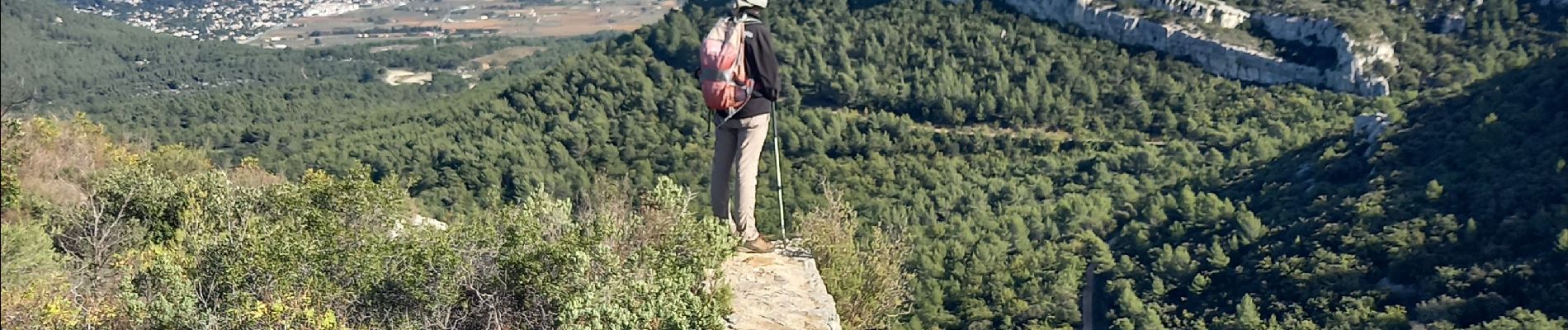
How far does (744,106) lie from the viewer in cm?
750

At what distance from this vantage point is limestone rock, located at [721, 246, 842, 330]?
7.40 metres

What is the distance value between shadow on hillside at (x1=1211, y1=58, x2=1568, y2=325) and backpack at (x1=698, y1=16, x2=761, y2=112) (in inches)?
787

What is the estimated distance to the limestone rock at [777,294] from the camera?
7.40m

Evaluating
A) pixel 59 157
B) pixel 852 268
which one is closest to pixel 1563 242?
pixel 852 268

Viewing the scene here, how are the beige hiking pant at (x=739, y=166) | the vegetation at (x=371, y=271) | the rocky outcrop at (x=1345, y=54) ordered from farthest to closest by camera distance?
the rocky outcrop at (x=1345, y=54) → the beige hiking pant at (x=739, y=166) → the vegetation at (x=371, y=271)

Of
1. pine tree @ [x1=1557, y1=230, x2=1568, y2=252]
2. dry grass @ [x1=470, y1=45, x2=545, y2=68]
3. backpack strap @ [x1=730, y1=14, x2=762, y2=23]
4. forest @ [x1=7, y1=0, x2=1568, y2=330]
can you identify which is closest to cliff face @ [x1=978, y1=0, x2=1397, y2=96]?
forest @ [x1=7, y1=0, x2=1568, y2=330]

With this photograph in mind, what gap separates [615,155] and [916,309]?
21.4 meters

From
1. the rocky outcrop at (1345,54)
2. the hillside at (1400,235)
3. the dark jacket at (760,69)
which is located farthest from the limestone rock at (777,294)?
the rocky outcrop at (1345,54)

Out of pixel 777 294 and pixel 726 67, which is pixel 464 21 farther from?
pixel 726 67

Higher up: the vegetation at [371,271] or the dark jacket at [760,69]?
the dark jacket at [760,69]

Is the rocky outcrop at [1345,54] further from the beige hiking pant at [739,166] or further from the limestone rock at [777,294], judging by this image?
the beige hiking pant at [739,166]

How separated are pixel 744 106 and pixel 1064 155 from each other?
4105 cm

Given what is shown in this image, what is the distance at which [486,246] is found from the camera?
659cm

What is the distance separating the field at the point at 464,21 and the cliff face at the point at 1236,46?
2424 inches
